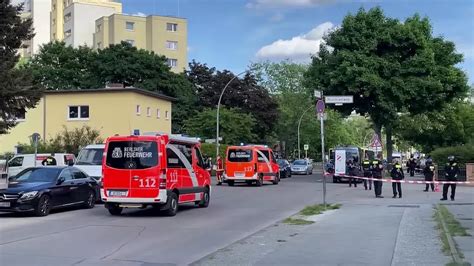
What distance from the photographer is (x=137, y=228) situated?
1366cm

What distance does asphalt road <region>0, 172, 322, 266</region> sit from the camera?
969cm

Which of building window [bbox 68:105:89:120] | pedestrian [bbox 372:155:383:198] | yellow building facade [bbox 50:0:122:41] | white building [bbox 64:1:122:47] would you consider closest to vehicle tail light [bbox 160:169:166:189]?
pedestrian [bbox 372:155:383:198]

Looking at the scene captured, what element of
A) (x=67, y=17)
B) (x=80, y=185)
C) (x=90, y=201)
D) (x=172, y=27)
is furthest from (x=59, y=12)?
(x=80, y=185)

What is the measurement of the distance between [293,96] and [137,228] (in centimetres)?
7059

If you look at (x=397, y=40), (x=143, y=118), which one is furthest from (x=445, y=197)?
(x=143, y=118)

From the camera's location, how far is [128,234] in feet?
41.3

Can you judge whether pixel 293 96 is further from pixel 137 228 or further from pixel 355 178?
pixel 137 228

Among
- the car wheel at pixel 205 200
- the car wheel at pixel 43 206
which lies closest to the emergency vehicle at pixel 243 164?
the car wheel at pixel 205 200

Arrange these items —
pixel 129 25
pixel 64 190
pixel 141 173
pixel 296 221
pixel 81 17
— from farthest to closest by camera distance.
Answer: pixel 81 17 → pixel 129 25 → pixel 64 190 → pixel 141 173 → pixel 296 221

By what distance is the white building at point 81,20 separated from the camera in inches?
3538

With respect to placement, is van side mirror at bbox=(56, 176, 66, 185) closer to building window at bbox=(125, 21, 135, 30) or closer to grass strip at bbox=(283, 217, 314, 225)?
grass strip at bbox=(283, 217, 314, 225)

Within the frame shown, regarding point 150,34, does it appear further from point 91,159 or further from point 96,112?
point 91,159

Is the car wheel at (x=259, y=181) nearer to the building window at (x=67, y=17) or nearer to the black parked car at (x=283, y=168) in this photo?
the black parked car at (x=283, y=168)

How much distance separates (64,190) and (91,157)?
533 centimetres
